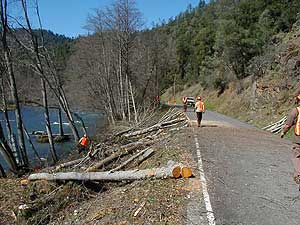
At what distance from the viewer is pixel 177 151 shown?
12594 mm

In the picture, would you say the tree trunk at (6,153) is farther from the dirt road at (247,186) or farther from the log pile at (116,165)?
the dirt road at (247,186)

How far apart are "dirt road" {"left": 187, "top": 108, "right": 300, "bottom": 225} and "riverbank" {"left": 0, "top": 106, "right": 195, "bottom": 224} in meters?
0.53

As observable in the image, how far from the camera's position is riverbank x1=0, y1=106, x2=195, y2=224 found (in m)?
7.11

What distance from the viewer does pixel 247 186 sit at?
8602mm

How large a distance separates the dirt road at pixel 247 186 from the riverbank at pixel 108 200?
0.53 m

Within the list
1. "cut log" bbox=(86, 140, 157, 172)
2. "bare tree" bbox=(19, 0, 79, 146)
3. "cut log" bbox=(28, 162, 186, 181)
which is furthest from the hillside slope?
"bare tree" bbox=(19, 0, 79, 146)

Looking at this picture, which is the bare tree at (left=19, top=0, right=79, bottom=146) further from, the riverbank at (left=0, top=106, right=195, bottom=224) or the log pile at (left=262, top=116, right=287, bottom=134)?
the log pile at (left=262, top=116, right=287, bottom=134)

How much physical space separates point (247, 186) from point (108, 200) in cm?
330

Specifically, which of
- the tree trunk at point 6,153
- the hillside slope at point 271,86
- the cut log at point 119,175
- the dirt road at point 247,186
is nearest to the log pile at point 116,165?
the cut log at point 119,175

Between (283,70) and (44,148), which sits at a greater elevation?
(283,70)

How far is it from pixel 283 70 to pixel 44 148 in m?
22.8

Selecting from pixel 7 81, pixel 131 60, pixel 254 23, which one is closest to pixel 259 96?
pixel 254 23

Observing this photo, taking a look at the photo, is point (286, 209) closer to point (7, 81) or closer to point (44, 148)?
point (7, 81)

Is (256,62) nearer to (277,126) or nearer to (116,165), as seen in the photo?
(277,126)
